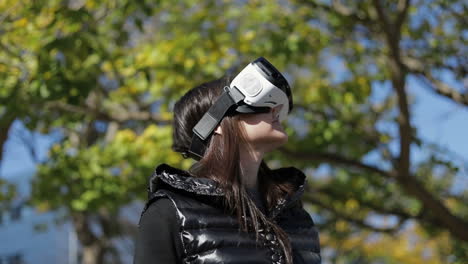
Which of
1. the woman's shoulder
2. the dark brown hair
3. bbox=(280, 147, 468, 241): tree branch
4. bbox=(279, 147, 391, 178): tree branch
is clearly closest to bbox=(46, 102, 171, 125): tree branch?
bbox=(279, 147, 391, 178): tree branch

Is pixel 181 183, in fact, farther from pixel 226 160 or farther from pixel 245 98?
pixel 245 98

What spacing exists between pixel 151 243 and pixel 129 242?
44.1 ft

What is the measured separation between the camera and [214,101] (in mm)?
2148

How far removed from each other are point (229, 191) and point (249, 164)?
166 mm

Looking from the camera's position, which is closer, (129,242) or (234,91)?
(234,91)

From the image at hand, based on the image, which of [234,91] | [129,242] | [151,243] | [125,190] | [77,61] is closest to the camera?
[151,243]

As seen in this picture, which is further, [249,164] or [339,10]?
[339,10]

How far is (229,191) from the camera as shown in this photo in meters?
2.03

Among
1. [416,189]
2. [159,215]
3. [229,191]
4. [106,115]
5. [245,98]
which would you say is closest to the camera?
[159,215]

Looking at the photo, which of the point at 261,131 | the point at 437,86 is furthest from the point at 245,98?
the point at 437,86

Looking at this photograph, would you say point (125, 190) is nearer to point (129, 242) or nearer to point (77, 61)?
point (77, 61)

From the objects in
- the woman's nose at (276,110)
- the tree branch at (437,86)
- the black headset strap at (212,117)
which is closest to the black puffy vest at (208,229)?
the black headset strap at (212,117)

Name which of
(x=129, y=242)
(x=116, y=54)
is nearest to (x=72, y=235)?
(x=129, y=242)

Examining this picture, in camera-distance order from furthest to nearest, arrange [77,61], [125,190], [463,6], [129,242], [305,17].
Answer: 1. [129,242]
2. [125,190]
3. [305,17]
4. [463,6]
5. [77,61]
